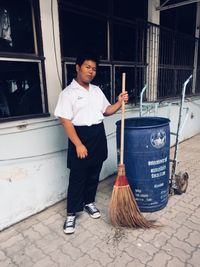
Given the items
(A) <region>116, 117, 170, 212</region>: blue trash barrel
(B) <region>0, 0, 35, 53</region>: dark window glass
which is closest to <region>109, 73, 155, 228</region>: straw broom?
(A) <region>116, 117, 170, 212</region>: blue trash barrel

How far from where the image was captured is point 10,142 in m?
2.50

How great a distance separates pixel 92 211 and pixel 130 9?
11.1 feet

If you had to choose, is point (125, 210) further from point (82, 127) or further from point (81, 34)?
point (81, 34)

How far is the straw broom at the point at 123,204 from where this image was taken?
241cm

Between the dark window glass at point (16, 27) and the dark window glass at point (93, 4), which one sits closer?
the dark window glass at point (16, 27)

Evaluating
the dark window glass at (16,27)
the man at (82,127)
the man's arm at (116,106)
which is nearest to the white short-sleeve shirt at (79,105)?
the man at (82,127)

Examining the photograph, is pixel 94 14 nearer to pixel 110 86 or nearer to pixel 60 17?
pixel 60 17

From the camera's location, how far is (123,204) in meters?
2.42

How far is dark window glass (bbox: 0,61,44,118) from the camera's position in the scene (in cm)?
256

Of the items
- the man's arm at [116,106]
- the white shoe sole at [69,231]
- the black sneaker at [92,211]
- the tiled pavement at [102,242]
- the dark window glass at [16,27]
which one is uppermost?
the dark window glass at [16,27]

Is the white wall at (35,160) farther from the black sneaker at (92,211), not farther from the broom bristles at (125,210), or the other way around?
the broom bristles at (125,210)

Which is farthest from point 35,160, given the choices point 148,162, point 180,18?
point 180,18

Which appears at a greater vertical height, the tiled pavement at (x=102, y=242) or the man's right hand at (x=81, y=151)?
the man's right hand at (x=81, y=151)

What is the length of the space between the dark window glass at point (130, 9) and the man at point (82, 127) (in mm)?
1968
